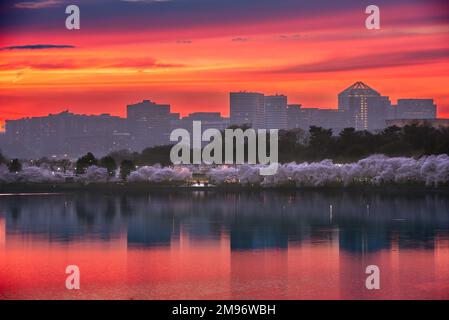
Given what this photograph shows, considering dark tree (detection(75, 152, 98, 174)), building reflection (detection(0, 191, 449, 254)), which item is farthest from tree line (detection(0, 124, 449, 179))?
building reflection (detection(0, 191, 449, 254))

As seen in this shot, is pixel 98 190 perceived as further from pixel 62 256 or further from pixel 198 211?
pixel 62 256

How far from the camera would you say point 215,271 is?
31.9m

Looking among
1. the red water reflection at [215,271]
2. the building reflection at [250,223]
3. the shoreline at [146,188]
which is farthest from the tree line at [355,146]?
the red water reflection at [215,271]

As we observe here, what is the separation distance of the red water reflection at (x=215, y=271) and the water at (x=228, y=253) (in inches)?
1.4

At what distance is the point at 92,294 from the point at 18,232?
20.1 meters

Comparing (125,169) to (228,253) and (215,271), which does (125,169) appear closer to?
(228,253)

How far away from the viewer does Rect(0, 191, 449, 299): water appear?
2806 cm

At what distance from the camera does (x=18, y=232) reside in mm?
46344

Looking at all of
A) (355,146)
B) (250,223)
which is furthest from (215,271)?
(355,146)

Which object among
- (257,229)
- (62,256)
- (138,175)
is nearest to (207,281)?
(62,256)

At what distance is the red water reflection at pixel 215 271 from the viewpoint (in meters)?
27.4

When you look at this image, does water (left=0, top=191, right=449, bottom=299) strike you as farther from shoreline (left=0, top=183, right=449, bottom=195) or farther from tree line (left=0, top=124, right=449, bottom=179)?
tree line (left=0, top=124, right=449, bottom=179)

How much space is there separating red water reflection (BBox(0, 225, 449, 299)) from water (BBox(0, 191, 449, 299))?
0.04 metres

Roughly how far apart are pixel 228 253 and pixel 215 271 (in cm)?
502
